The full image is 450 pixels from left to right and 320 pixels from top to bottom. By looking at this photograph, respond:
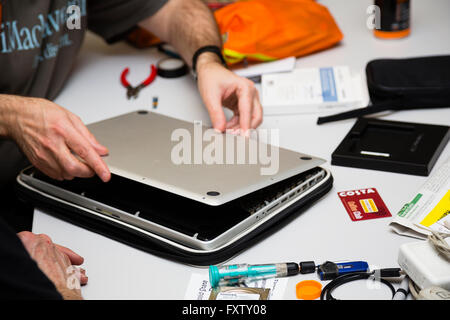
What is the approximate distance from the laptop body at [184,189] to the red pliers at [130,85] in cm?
42

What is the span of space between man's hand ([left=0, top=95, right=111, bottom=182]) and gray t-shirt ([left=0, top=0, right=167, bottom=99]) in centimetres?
37

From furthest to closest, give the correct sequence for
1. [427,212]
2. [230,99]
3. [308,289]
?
[230,99]
[427,212]
[308,289]

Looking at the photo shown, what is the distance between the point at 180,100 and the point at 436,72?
2.05ft

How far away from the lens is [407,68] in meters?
1.29

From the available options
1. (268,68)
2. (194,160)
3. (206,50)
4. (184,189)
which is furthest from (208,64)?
(184,189)

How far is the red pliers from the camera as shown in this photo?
1.45m

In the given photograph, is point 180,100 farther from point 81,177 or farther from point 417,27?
point 417,27

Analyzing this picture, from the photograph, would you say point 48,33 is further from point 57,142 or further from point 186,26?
point 57,142

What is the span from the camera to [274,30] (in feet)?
4.96

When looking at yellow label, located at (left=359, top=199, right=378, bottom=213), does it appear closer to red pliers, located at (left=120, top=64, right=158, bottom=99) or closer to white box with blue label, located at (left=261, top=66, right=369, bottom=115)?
white box with blue label, located at (left=261, top=66, right=369, bottom=115)

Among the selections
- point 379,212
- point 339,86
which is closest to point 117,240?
point 379,212

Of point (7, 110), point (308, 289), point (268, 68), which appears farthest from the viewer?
point (268, 68)

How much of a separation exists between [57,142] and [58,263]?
242 millimetres

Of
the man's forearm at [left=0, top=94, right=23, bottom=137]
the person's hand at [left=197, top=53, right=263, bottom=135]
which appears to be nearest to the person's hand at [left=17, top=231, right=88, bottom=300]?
the man's forearm at [left=0, top=94, right=23, bottom=137]
